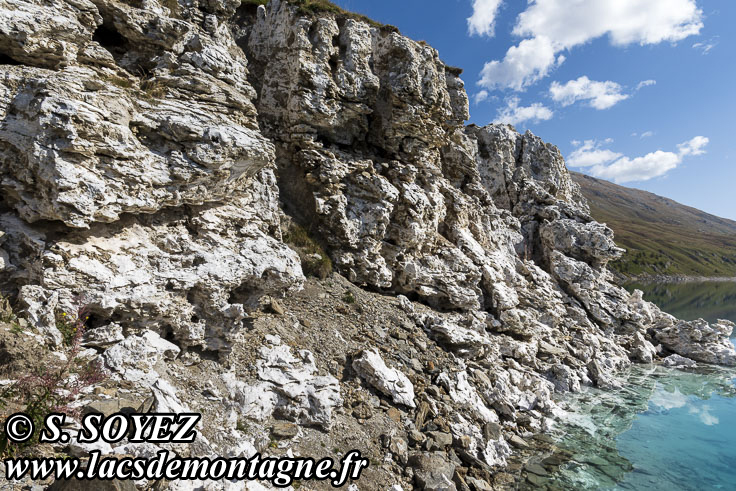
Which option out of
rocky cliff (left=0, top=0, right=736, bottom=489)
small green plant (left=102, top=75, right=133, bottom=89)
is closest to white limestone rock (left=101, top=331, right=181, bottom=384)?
rocky cliff (left=0, top=0, right=736, bottom=489)

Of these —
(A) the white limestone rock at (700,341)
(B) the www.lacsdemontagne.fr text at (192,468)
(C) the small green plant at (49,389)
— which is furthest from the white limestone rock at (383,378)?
(A) the white limestone rock at (700,341)

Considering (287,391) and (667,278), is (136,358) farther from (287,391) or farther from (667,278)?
(667,278)

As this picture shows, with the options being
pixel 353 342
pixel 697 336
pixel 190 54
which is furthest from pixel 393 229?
pixel 697 336

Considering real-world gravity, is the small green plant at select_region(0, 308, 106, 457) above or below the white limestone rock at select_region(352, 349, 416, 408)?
above

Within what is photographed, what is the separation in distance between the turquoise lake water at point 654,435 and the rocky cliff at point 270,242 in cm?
150

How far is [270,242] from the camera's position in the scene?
1270 cm

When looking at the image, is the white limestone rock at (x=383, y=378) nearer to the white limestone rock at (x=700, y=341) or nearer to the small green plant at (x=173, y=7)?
the small green plant at (x=173, y=7)

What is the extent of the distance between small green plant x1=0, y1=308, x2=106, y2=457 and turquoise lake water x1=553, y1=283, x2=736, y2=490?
13.8m

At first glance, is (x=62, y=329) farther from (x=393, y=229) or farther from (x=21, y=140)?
(x=393, y=229)

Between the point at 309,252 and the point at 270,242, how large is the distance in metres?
3.80

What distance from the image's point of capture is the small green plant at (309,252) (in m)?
15.8

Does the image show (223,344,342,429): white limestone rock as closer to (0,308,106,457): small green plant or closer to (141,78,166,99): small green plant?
(0,308,106,457): small green plant

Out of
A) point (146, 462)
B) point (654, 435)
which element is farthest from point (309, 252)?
point (654, 435)

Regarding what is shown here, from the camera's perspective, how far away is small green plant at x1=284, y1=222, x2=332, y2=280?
15758 mm
